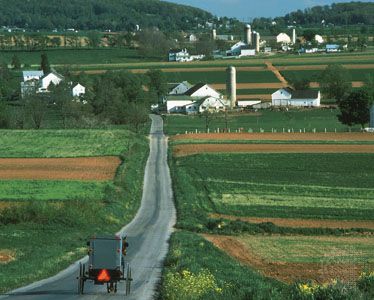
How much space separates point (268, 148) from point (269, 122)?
30601 millimetres

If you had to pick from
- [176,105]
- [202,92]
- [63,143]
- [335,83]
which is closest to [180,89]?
[202,92]

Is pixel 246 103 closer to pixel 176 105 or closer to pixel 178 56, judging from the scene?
pixel 176 105

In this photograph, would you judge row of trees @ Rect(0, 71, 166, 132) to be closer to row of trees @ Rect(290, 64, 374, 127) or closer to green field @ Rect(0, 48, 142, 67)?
row of trees @ Rect(290, 64, 374, 127)

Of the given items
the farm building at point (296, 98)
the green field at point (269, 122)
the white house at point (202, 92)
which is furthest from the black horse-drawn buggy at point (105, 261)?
the white house at point (202, 92)

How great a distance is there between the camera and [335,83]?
11869 centimetres

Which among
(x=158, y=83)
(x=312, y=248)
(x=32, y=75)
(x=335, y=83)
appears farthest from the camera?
(x=32, y=75)

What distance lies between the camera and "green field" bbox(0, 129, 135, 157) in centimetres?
6469

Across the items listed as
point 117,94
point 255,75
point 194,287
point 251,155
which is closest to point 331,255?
point 194,287

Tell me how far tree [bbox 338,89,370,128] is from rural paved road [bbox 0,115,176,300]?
34.2m

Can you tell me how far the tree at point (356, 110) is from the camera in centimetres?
8819

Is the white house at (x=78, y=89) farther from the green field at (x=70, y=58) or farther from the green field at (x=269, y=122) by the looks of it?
the green field at (x=70, y=58)

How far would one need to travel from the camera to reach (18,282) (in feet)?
75.6

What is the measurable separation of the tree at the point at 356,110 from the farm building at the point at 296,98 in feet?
82.2

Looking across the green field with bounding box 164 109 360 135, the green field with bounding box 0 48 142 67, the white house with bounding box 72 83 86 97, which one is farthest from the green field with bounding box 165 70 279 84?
the green field with bounding box 164 109 360 135
